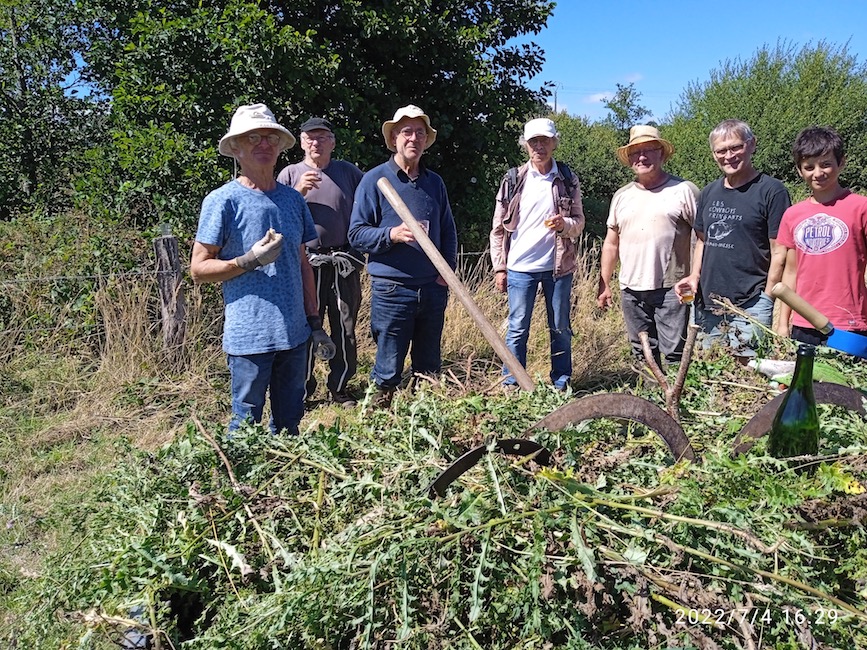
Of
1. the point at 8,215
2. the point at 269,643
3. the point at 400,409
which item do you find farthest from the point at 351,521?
the point at 8,215

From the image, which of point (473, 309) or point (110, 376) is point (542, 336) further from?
point (110, 376)

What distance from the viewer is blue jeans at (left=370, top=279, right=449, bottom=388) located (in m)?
4.02

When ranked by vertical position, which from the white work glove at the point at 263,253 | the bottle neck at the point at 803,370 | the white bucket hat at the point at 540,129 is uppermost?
the white bucket hat at the point at 540,129

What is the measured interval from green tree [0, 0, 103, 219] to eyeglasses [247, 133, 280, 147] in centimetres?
753

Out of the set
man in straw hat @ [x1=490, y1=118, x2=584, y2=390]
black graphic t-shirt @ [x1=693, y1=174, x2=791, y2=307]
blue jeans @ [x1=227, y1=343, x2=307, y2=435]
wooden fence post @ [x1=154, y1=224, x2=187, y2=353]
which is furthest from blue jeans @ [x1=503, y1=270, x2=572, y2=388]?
wooden fence post @ [x1=154, y1=224, x2=187, y2=353]

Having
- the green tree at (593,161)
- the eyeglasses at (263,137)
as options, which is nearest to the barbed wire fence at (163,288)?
the eyeglasses at (263,137)

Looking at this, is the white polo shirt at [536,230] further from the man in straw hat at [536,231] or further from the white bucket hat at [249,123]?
the white bucket hat at [249,123]

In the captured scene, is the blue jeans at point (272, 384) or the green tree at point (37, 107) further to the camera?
the green tree at point (37, 107)

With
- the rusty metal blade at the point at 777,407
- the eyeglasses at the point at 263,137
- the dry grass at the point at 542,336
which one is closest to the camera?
the rusty metal blade at the point at 777,407

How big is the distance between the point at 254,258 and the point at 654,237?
104 inches

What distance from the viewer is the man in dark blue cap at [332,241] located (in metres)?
4.71

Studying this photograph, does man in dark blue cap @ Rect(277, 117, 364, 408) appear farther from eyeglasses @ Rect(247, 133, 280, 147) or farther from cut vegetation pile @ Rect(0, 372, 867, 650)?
cut vegetation pile @ Rect(0, 372, 867, 650)

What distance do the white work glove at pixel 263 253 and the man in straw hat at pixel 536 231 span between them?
2160mm
